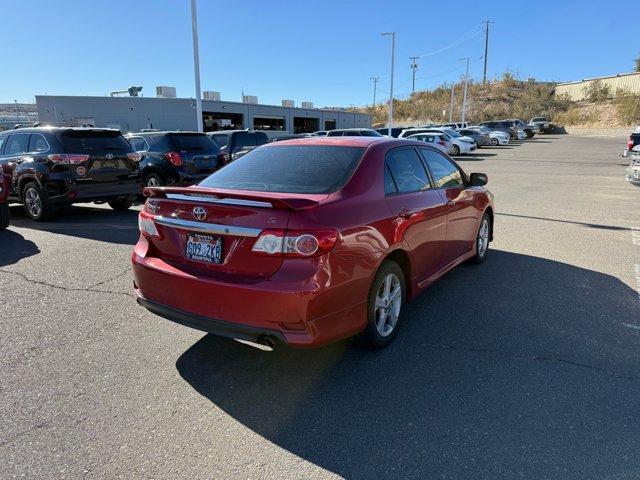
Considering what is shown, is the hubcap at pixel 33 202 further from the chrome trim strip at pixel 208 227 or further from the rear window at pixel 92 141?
the chrome trim strip at pixel 208 227

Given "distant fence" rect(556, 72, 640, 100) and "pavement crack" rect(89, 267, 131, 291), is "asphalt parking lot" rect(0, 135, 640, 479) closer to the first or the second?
"pavement crack" rect(89, 267, 131, 291)

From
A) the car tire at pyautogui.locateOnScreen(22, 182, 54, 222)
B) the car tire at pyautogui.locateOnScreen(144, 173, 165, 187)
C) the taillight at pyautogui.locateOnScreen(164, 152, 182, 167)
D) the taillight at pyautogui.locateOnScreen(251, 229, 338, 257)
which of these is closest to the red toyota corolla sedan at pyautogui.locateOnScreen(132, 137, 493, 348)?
the taillight at pyautogui.locateOnScreen(251, 229, 338, 257)

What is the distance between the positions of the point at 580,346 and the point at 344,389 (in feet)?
6.73

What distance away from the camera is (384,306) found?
12.4 feet

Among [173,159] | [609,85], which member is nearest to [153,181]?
[173,159]

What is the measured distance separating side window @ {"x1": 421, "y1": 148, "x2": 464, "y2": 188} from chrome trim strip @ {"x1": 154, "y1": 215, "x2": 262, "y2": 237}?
2442 mm

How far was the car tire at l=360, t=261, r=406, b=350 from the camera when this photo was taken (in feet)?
11.6

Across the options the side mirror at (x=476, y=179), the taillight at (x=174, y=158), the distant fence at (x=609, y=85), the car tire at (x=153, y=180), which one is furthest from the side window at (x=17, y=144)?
the distant fence at (x=609, y=85)

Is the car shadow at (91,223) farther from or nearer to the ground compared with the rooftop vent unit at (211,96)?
nearer to the ground

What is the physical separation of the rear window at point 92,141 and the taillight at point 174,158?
145 centimetres

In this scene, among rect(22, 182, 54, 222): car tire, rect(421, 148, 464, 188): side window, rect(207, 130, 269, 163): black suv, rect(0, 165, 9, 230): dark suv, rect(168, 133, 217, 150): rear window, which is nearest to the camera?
rect(421, 148, 464, 188): side window

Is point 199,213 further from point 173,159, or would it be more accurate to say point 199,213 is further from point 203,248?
point 173,159

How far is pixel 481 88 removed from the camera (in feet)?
305

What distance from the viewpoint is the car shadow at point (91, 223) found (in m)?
7.85
